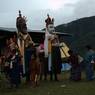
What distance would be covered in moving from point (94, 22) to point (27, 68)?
27934 mm

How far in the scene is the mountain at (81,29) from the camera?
38.1m

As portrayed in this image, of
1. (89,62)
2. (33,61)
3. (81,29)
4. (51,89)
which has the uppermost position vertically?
(81,29)

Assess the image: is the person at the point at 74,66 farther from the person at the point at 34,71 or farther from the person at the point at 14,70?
the person at the point at 14,70

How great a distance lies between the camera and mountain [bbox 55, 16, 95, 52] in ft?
125

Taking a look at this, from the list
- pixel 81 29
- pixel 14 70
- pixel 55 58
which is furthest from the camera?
pixel 81 29

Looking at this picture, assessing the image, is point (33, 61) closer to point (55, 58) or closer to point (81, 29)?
point (55, 58)

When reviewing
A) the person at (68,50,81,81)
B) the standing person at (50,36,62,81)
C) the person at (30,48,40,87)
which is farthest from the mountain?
the person at (30,48,40,87)

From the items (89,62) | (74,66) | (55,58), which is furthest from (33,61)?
(89,62)

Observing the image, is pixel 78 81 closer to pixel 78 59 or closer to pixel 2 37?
pixel 78 59

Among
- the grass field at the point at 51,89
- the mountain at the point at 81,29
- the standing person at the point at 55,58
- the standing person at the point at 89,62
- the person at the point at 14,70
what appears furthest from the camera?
the mountain at the point at 81,29

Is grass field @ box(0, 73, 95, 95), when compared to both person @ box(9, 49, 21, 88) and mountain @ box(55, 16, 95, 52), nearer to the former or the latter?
person @ box(9, 49, 21, 88)

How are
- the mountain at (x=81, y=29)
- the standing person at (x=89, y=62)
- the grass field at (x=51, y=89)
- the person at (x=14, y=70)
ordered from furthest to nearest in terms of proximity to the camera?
the mountain at (x=81, y=29)
the standing person at (x=89, y=62)
the person at (x=14, y=70)
the grass field at (x=51, y=89)

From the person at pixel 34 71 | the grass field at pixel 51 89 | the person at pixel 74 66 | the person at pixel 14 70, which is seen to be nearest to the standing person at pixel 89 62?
the person at pixel 74 66

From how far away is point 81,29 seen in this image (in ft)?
140
